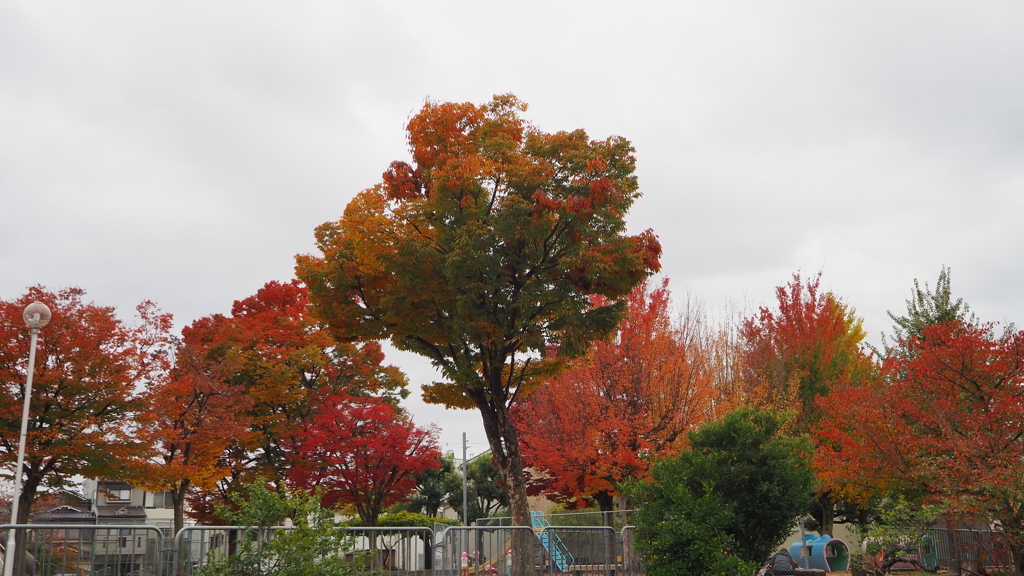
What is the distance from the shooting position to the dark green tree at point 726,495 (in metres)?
12.6

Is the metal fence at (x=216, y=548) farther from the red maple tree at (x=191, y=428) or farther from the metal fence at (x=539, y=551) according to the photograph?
the red maple tree at (x=191, y=428)

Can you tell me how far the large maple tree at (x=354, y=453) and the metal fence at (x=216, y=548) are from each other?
39.3 feet

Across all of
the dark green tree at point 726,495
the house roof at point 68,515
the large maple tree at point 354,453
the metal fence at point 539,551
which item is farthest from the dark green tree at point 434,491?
the dark green tree at point 726,495

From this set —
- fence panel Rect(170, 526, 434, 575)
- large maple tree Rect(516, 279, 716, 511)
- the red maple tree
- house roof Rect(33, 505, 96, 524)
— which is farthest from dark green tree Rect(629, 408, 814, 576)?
house roof Rect(33, 505, 96, 524)

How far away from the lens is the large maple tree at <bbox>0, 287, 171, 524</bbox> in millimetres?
19453

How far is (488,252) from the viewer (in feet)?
45.8

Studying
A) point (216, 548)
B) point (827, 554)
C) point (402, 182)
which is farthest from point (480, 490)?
point (216, 548)

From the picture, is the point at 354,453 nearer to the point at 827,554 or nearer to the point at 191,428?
the point at 191,428

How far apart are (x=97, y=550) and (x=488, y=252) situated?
23.9 feet

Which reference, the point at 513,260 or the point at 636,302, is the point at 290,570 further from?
the point at 636,302

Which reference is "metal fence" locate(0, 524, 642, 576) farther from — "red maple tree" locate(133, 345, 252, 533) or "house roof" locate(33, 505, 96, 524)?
"house roof" locate(33, 505, 96, 524)

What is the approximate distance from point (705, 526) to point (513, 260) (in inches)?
213

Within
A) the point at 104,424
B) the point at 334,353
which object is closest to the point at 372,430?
the point at 334,353

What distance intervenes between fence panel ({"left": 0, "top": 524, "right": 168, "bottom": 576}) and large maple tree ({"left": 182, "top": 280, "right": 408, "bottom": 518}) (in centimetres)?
1542
